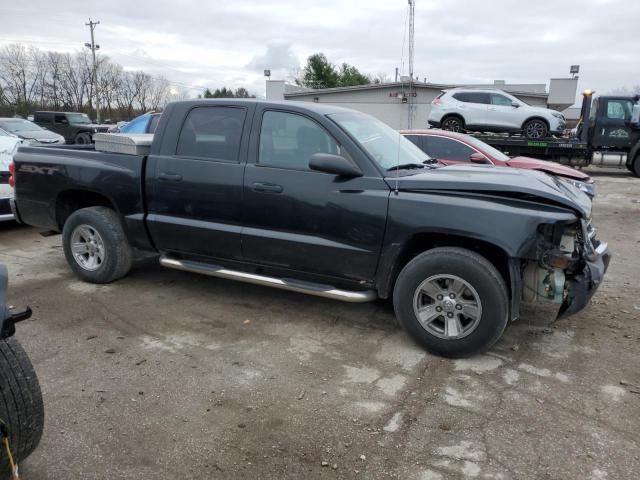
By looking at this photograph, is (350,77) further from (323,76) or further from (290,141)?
(290,141)

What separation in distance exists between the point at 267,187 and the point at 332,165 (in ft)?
2.18

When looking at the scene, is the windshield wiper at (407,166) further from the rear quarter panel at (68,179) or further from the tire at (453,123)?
the tire at (453,123)

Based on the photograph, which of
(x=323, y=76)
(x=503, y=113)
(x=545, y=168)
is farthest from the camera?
(x=323, y=76)

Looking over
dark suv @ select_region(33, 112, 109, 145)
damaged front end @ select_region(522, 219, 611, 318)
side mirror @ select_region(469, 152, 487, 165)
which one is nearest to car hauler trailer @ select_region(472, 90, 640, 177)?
side mirror @ select_region(469, 152, 487, 165)

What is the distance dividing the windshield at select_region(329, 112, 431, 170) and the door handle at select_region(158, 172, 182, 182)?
149 cm

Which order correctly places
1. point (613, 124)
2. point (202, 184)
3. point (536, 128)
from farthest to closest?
point (536, 128) → point (613, 124) → point (202, 184)

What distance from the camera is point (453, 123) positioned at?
1694 cm

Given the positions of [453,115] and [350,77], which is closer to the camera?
[453,115]

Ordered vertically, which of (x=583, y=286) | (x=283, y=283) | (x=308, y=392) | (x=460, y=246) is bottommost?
(x=308, y=392)

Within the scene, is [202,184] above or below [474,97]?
below

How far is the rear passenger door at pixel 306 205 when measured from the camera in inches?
153

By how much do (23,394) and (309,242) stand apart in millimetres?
2305

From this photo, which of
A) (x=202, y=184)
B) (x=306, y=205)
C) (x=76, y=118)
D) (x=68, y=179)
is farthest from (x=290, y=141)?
(x=76, y=118)

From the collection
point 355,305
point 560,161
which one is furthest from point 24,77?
point 355,305
